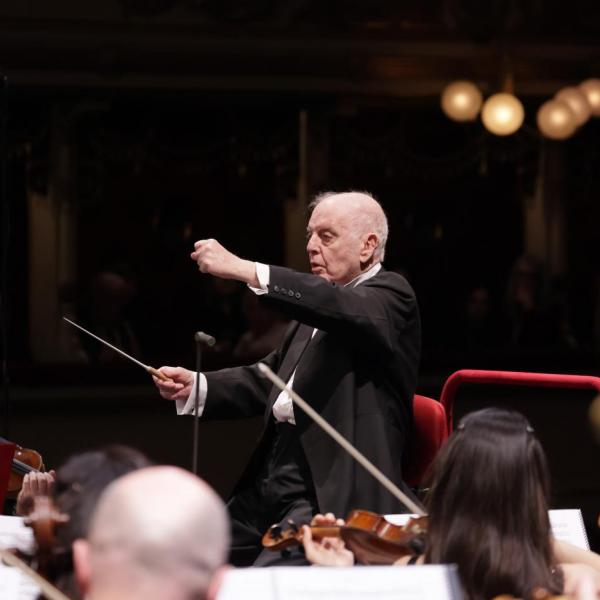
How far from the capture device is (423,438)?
3713 mm

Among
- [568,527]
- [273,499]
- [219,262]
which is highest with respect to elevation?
[219,262]

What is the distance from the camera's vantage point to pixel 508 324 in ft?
29.2

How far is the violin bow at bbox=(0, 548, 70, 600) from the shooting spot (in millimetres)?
1786

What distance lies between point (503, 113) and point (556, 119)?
42cm

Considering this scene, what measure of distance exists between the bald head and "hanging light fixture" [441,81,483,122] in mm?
5057

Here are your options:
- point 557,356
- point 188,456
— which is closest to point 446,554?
point 188,456

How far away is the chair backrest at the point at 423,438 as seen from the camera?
12.1ft

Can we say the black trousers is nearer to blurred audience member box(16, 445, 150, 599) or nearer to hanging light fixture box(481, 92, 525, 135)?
blurred audience member box(16, 445, 150, 599)

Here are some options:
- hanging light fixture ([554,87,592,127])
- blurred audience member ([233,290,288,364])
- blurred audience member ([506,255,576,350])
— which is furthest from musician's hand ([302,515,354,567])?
hanging light fixture ([554,87,592,127])

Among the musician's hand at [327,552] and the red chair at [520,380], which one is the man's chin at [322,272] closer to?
the red chair at [520,380]

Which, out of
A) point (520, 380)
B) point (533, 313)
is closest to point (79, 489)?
point (520, 380)

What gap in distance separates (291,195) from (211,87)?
91 centimetres

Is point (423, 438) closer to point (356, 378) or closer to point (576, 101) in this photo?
point (356, 378)

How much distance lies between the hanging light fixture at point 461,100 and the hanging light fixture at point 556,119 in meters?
0.43
